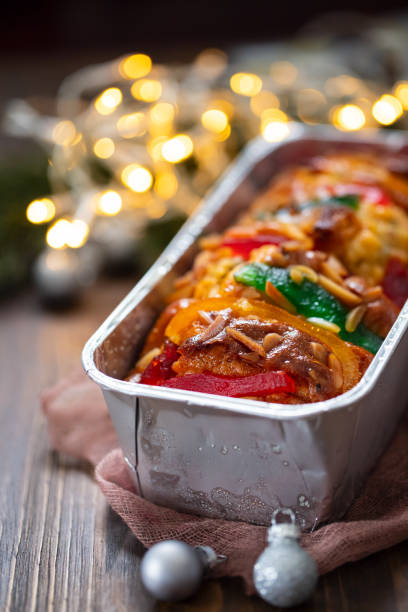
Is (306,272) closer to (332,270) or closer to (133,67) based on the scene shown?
(332,270)

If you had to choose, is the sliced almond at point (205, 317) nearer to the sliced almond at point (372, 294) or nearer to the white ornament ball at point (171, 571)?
the sliced almond at point (372, 294)

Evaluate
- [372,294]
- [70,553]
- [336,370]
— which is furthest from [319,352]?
[70,553]

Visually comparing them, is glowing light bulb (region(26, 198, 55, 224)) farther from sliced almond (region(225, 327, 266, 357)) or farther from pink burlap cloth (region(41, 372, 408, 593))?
sliced almond (region(225, 327, 266, 357))

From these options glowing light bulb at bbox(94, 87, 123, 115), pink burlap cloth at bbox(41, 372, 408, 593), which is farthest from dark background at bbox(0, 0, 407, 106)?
pink burlap cloth at bbox(41, 372, 408, 593)

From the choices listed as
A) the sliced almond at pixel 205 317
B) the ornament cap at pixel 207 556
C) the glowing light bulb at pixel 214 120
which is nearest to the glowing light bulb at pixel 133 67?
the glowing light bulb at pixel 214 120

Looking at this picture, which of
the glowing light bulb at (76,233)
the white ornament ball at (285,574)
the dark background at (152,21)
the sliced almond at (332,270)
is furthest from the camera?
the dark background at (152,21)

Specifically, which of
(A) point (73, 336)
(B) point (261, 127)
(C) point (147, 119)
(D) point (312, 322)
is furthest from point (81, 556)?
(B) point (261, 127)

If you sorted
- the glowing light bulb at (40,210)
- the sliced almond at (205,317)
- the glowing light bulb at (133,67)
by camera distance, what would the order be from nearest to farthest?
1. the sliced almond at (205,317)
2. the glowing light bulb at (40,210)
3. the glowing light bulb at (133,67)
